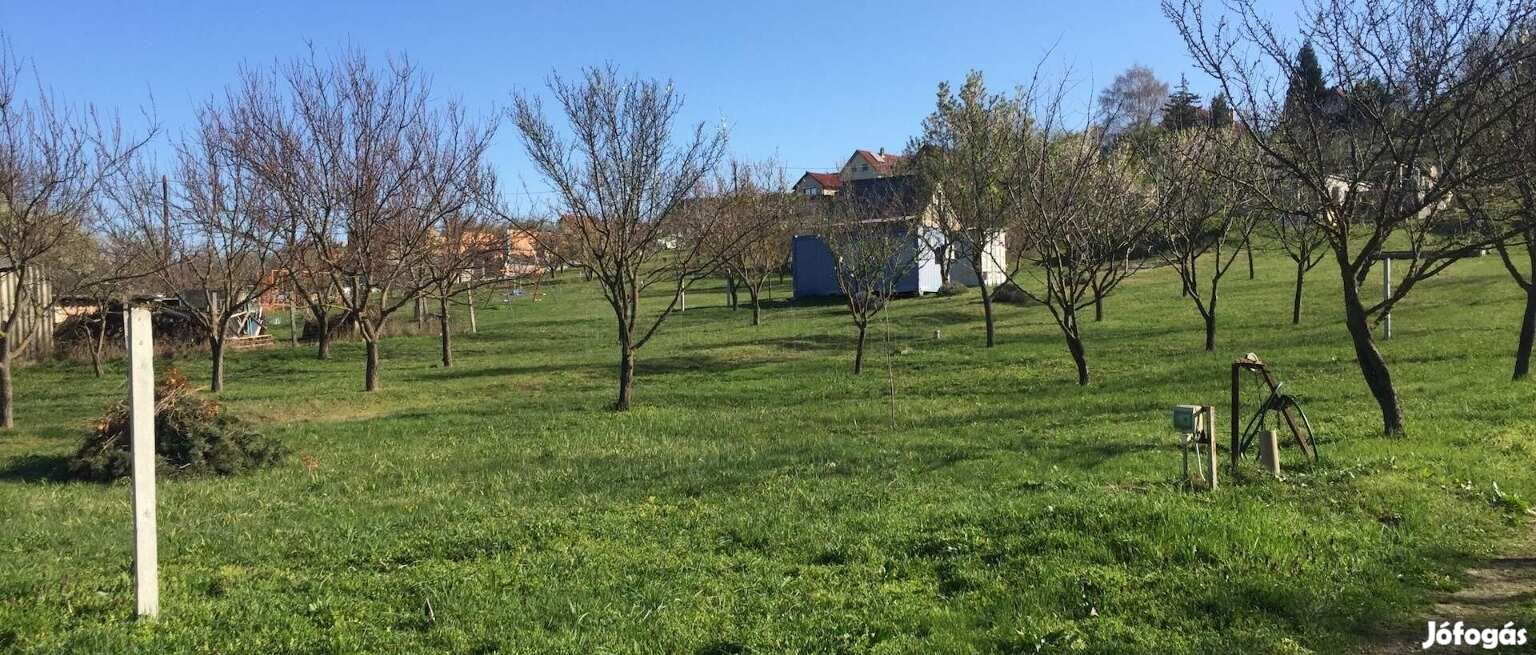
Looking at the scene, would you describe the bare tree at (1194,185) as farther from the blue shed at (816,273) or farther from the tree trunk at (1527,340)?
the blue shed at (816,273)

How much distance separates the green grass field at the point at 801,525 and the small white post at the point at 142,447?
192mm

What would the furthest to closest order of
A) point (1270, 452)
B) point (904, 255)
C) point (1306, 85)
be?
point (904, 255) → point (1306, 85) → point (1270, 452)

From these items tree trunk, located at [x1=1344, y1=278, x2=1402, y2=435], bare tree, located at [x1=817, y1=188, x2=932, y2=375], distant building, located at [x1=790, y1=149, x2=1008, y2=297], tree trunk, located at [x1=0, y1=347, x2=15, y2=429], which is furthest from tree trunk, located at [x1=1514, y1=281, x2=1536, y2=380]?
tree trunk, located at [x1=0, y1=347, x2=15, y2=429]

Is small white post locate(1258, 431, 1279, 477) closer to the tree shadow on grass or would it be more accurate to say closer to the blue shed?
the tree shadow on grass

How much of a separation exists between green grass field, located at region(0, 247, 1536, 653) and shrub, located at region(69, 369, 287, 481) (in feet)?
1.17

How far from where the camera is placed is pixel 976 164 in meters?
18.1

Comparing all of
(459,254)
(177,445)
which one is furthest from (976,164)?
(177,445)

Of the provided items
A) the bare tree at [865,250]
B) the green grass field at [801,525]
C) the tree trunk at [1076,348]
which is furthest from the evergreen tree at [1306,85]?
the bare tree at [865,250]

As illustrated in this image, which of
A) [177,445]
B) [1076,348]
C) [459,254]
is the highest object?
[459,254]

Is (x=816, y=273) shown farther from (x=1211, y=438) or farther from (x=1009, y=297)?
(x=1211, y=438)

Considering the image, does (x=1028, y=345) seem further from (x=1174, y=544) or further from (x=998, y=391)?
(x=1174, y=544)

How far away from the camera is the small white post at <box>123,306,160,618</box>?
444 cm

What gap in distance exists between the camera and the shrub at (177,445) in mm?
9734

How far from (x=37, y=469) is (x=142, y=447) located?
7483 millimetres
